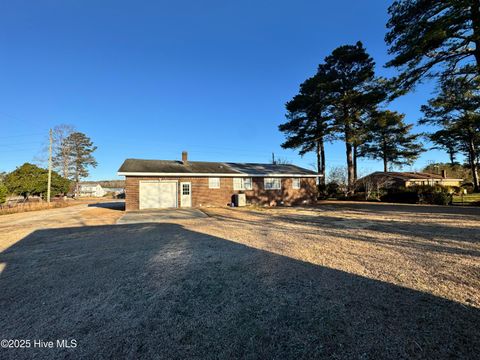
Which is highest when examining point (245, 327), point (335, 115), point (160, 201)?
point (335, 115)

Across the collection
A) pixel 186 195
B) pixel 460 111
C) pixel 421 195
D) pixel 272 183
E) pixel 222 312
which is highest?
pixel 460 111

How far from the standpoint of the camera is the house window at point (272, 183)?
1914 cm

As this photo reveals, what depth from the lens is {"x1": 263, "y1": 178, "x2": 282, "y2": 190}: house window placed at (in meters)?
19.1

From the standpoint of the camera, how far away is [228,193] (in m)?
17.9

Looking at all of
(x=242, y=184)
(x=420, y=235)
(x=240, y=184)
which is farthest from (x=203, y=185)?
(x=420, y=235)

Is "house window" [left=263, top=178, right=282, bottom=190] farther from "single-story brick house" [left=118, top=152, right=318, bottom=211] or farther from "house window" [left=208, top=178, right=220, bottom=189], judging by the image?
"house window" [left=208, top=178, right=220, bottom=189]

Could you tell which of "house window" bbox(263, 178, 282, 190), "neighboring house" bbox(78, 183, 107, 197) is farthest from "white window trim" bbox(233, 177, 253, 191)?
"neighboring house" bbox(78, 183, 107, 197)

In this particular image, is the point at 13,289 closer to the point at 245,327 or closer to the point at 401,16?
the point at 245,327

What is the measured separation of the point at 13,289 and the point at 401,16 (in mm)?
19191

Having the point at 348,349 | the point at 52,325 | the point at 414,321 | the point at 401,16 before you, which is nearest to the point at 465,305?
the point at 414,321

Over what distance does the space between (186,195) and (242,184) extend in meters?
4.83

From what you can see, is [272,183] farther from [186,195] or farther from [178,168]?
[178,168]

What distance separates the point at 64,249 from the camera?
231 inches

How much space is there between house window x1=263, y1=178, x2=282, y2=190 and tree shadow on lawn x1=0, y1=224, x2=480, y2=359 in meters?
14.5
